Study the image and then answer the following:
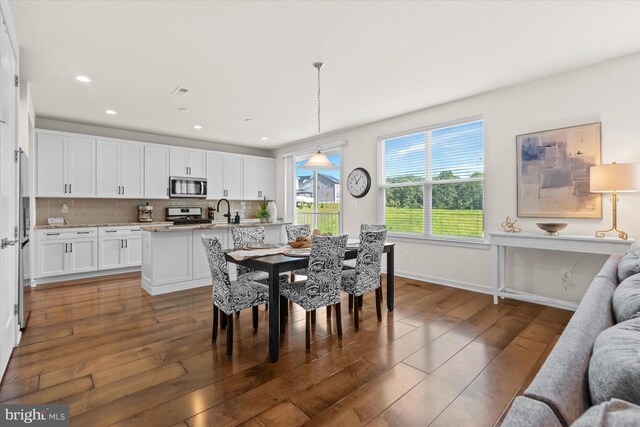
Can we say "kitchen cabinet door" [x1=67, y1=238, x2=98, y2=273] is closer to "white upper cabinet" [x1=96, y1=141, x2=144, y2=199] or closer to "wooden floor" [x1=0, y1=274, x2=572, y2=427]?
"white upper cabinet" [x1=96, y1=141, x2=144, y2=199]

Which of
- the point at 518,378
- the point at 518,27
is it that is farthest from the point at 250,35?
the point at 518,378

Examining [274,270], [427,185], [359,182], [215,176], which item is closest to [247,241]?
[274,270]

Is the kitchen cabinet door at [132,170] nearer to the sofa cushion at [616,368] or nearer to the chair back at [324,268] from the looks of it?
the chair back at [324,268]

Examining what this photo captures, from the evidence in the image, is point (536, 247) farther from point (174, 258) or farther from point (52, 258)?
point (52, 258)

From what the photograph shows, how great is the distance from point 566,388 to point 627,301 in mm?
823

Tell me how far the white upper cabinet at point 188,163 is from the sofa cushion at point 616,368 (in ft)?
21.7

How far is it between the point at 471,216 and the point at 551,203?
0.96 metres

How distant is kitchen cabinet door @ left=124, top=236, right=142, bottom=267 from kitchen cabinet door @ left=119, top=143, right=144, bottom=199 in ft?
2.64

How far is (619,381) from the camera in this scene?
745 millimetres

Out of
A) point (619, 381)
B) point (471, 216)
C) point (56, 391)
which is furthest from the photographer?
point (471, 216)

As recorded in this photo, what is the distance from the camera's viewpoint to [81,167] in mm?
5305

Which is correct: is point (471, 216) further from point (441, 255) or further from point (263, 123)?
point (263, 123)

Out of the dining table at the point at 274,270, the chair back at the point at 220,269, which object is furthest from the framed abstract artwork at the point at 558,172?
the chair back at the point at 220,269

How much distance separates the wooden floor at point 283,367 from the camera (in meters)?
1.83
